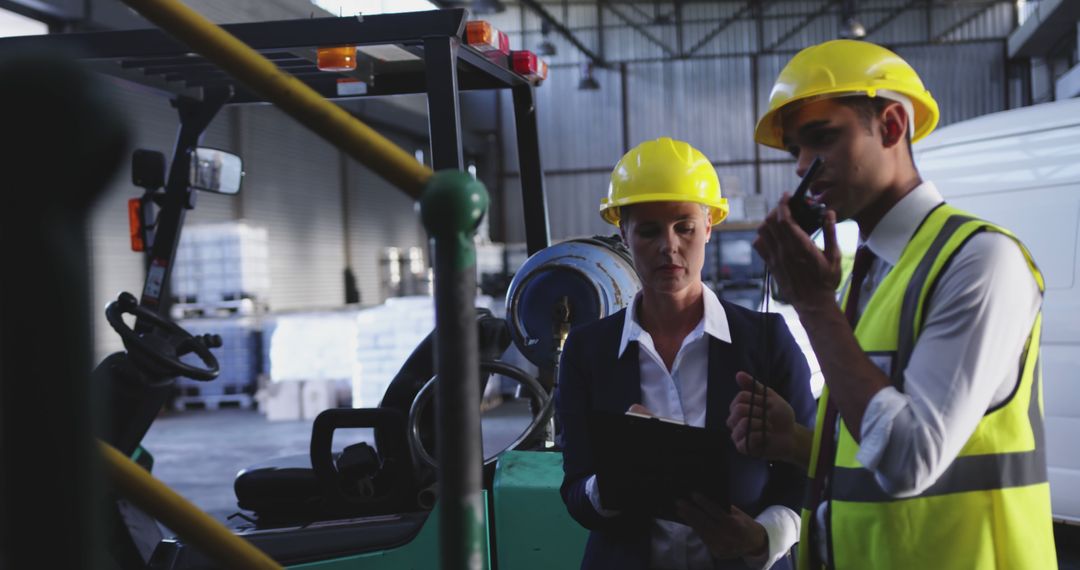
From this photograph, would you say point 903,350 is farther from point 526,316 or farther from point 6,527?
point 526,316

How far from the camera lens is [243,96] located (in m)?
4.28

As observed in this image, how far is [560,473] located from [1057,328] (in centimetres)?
345

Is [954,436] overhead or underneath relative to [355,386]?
overhead

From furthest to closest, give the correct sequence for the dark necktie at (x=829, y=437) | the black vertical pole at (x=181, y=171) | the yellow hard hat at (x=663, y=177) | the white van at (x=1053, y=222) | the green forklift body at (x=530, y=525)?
the white van at (x=1053, y=222) < the black vertical pole at (x=181, y=171) < the green forklift body at (x=530, y=525) < the yellow hard hat at (x=663, y=177) < the dark necktie at (x=829, y=437)

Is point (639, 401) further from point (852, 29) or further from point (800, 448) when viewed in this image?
point (852, 29)

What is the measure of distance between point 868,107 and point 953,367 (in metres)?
0.52

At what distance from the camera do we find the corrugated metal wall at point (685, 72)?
22.1 m

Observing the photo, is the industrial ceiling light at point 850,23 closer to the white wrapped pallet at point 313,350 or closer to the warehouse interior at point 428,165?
the warehouse interior at point 428,165

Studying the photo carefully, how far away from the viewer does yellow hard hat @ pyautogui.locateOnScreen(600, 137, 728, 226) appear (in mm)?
2389

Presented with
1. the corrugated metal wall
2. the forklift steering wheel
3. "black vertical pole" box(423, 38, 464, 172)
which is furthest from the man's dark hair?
the corrugated metal wall

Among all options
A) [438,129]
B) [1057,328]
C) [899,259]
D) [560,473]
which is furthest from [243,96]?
[1057,328]

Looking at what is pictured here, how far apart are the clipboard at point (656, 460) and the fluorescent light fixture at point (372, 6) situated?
182cm

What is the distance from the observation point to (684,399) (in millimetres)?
2141

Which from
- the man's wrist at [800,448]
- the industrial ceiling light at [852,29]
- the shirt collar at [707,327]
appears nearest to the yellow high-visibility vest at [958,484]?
the man's wrist at [800,448]
